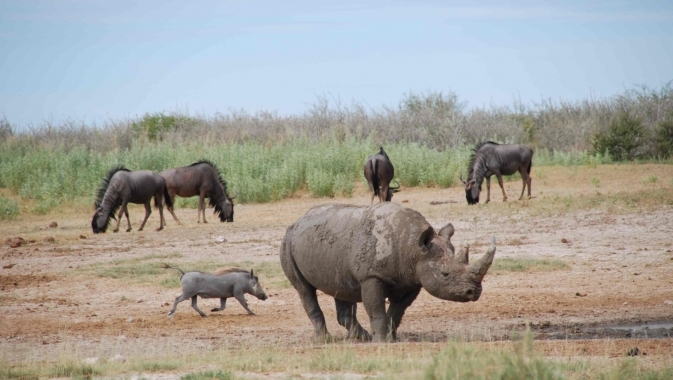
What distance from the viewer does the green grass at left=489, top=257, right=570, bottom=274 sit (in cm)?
1556

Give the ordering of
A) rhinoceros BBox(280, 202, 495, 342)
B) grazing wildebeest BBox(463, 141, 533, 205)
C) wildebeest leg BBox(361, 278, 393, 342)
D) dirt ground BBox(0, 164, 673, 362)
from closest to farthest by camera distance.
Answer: rhinoceros BBox(280, 202, 495, 342) < wildebeest leg BBox(361, 278, 393, 342) < dirt ground BBox(0, 164, 673, 362) < grazing wildebeest BBox(463, 141, 533, 205)

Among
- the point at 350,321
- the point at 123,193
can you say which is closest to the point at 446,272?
the point at 350,321

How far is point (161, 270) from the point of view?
16.3 metres

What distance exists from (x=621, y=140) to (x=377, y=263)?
92.6 ft

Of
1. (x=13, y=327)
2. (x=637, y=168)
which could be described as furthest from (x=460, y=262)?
(x=637, y=168)

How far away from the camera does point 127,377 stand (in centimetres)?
782

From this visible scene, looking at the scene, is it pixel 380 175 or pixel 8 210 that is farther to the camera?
pixel 8 210

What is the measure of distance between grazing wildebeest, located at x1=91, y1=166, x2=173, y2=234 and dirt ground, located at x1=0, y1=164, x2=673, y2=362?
0.54 metres

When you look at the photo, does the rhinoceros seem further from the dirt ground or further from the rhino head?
the dirt ground

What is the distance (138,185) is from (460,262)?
49.4ft

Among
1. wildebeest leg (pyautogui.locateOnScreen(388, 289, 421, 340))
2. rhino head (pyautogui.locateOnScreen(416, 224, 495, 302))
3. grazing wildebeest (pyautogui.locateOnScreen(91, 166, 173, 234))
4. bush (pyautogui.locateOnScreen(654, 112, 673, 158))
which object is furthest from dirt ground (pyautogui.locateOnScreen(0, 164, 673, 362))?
bush (pyautogui.locateOnScreen(654, 112, 673, 158))

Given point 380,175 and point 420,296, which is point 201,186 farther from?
point 420,296

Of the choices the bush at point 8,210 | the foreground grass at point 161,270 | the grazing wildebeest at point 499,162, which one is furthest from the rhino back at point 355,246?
the bush at point 8,210

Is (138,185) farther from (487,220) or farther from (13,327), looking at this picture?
(13,327)
